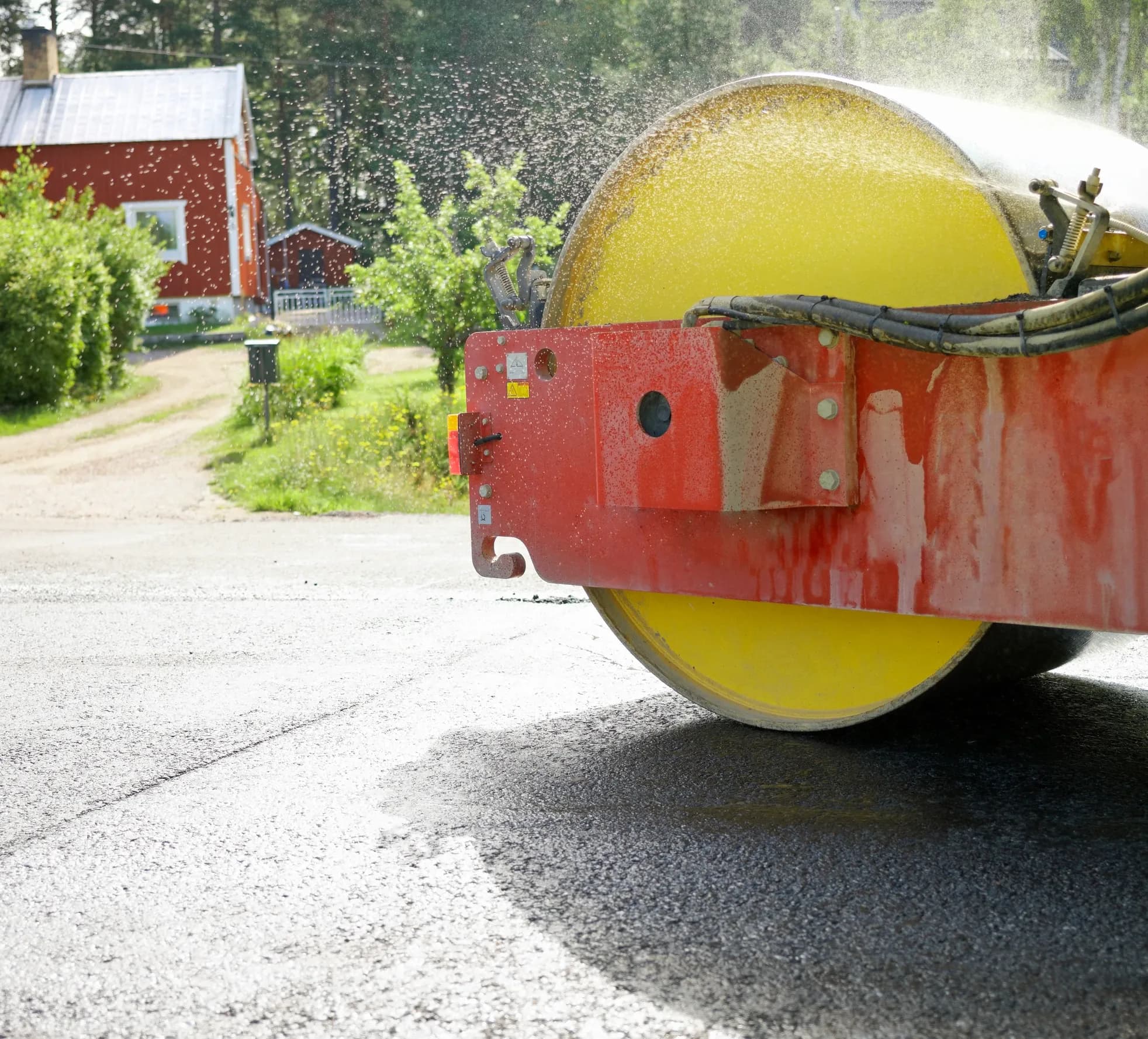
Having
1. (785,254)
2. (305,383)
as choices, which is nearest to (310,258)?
(305,383)

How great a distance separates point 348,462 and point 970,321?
1125cm

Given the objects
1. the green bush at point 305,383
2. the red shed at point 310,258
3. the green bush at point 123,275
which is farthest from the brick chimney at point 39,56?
the green bush at point 305,383

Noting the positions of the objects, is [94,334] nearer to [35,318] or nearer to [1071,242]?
[35,318]

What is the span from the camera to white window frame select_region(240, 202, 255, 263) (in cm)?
3859

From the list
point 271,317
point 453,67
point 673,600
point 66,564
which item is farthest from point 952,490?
point 453,67

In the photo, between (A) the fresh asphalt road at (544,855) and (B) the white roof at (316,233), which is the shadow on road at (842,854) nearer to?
(A) the fresh asphalt road at (544,855)

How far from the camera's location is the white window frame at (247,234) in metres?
38.6

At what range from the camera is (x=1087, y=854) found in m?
3.12

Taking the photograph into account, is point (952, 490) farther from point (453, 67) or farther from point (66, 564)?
point (453, 67)

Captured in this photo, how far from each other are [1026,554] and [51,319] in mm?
18953

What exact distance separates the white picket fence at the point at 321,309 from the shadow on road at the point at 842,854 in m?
30.8

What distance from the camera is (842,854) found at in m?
3.19

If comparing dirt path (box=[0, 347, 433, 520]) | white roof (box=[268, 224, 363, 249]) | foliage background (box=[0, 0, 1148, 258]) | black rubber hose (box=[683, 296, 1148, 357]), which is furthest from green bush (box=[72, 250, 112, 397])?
white roof (box=[268, 224, 363, 249])

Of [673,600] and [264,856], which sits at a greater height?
[673,600]
